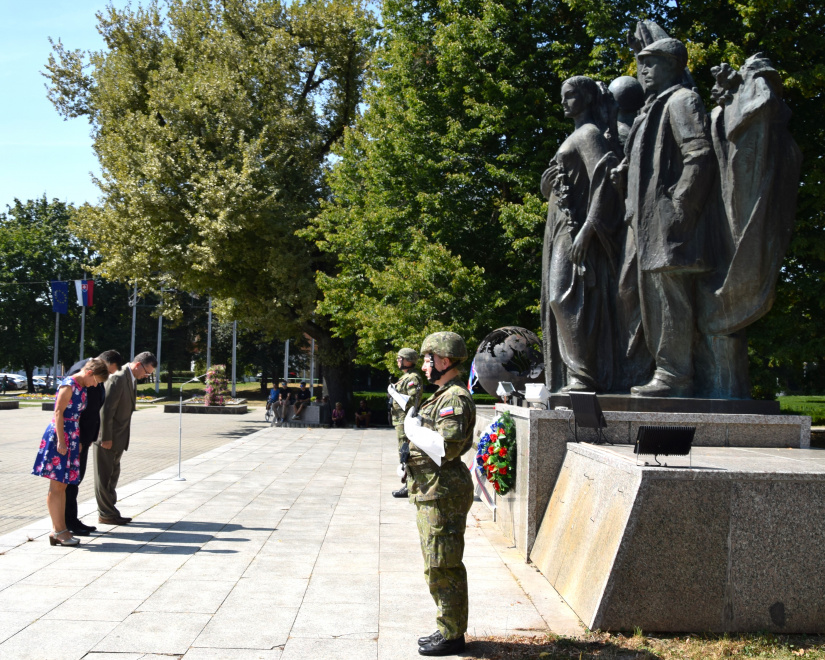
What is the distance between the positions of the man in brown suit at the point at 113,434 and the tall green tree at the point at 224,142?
55.3 feet

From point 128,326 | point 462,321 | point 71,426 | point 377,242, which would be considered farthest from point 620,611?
point 128,326

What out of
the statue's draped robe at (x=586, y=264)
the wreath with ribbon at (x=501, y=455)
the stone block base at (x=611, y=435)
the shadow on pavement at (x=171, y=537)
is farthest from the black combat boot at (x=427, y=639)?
the statue's draped robe at (x=586, y=264)

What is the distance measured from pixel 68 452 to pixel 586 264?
5.67m

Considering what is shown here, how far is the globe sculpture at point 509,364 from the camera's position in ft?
42.9

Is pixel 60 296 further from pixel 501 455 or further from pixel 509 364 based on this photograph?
pixel 501 455

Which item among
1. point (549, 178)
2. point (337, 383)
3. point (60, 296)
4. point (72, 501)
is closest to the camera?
point (72, 501)

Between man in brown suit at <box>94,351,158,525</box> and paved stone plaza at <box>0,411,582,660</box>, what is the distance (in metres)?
0.26

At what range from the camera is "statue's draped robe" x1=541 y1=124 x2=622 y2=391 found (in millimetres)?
8508

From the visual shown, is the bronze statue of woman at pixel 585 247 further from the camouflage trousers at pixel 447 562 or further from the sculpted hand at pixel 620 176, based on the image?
the camouflage trousers at pixel 447 562

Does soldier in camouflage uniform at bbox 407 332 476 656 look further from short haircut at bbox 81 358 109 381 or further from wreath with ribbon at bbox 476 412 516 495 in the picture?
short haircut at bbox 81 358 109 381

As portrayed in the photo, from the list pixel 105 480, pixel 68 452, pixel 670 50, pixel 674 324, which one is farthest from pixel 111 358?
pixel 670 50

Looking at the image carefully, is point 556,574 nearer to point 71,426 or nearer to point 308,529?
point 308,529

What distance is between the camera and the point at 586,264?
8.65 m

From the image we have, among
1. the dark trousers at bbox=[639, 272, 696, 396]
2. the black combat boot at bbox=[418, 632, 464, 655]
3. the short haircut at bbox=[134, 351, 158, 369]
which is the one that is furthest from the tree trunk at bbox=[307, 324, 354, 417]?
the black combat boot at bbox=[418, 632, 464, 655]
